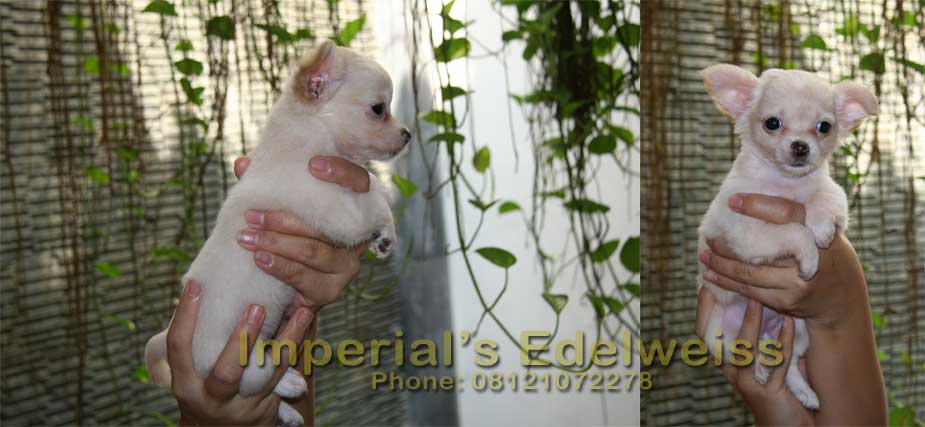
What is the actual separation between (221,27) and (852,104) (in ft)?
5.62

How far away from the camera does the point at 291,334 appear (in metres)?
1.61

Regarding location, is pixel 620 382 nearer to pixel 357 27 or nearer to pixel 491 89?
pixel 491 89

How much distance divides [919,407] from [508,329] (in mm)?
1551

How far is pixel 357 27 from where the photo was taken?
7.80 feet

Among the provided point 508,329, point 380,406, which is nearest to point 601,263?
point 508,329

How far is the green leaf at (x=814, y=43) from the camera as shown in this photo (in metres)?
2.46

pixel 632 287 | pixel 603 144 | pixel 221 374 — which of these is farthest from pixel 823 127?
pixel 221 374

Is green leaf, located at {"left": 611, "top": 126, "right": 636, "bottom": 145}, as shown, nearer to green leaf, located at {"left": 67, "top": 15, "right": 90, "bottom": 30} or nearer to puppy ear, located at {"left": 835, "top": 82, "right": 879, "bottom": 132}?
puppy ear, located at {"left": 835, "top": 82, "right": 879, "bottom": 132}

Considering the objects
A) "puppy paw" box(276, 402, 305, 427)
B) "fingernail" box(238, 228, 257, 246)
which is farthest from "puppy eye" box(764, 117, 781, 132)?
"puppy paw" box(276, 402, 305, 427)

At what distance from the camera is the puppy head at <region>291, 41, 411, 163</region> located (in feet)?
5.24

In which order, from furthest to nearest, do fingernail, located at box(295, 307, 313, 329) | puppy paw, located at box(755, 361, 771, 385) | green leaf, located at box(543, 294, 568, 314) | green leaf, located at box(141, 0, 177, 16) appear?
green leaf, located at box(543, 294, 568, 314) < green leaf, located at box(141, 0, 177, 16) < puppy paw, located at box(755, 361, 771, 385) < fingernail, located at box(295, 307, 313, 329)

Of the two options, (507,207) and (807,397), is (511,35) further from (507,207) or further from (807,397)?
(807,397)

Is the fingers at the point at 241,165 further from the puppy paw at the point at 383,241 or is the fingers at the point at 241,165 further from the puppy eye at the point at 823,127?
the puppy eye at the point at 823,127

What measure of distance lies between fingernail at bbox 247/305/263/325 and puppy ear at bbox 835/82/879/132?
1277 mm
